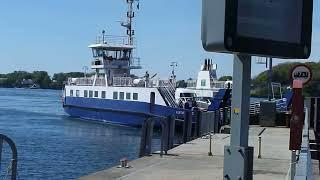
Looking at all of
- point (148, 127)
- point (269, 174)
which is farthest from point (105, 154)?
point (269, 174)

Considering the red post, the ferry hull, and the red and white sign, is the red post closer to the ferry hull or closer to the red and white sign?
the red and white sign

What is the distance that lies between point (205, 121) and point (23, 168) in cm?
787

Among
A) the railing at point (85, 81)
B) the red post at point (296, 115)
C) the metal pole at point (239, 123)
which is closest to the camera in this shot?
the metal pole at point (239, 123)

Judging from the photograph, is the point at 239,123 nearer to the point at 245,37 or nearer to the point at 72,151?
the point at 245,37

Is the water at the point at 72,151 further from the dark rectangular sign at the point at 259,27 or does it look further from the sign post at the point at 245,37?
the dark rectangular sign at the point at 259,27

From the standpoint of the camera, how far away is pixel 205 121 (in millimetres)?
25312

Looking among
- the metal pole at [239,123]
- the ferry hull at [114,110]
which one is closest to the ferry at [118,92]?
the ferry hull at [114,110]

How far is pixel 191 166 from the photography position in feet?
45.2

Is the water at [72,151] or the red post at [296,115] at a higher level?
the red post at [296,115]

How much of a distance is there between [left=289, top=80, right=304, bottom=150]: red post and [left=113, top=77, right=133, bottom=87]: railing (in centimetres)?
4945

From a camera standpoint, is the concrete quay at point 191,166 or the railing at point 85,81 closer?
the concrete quay at point 191,166

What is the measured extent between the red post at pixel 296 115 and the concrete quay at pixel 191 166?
3.87 m

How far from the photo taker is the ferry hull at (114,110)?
51.7m

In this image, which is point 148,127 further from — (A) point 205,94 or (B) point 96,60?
(B) point 96,60
